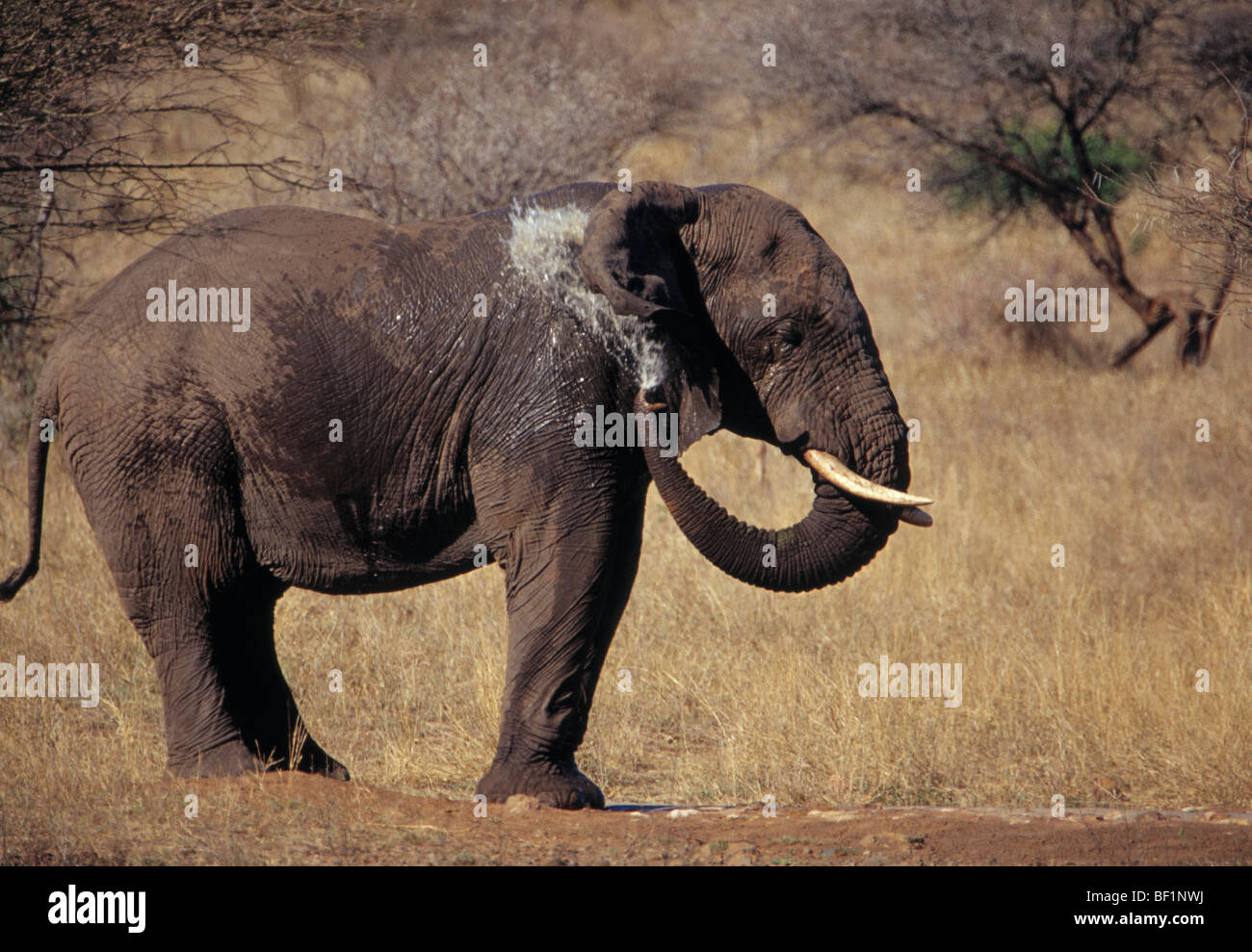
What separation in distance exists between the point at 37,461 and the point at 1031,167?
1321cm

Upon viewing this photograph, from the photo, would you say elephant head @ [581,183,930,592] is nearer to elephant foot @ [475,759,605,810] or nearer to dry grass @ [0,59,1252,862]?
elephant foot @ [475,759,605,810]

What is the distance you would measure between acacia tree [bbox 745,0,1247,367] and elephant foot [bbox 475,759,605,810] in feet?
35.9

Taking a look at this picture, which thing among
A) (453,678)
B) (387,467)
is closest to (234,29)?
(387,467)

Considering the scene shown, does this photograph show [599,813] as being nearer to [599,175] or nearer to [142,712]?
[142,712]

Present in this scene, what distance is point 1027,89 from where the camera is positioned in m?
17.1

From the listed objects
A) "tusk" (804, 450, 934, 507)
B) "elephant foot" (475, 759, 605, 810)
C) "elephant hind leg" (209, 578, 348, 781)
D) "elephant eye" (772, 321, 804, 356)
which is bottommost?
"elephant foot" (475, 759, 605, 810)

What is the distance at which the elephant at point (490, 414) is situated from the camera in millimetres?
5883

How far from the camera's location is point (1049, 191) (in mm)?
16688

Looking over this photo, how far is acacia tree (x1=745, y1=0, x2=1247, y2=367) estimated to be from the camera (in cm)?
1622

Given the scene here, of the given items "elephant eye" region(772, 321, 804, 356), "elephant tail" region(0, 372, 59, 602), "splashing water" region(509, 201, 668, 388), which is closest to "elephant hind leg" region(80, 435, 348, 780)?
"elephant tail" region(0, 372, 59, 602)

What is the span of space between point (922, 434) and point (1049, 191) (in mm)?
4543

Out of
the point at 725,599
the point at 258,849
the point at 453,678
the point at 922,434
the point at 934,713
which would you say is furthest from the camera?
the point at 922,434

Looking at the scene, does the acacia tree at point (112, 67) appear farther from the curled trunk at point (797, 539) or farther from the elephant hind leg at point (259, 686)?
the curled trunk at point (797, 539)

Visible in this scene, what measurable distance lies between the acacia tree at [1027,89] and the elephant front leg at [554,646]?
1076cm
